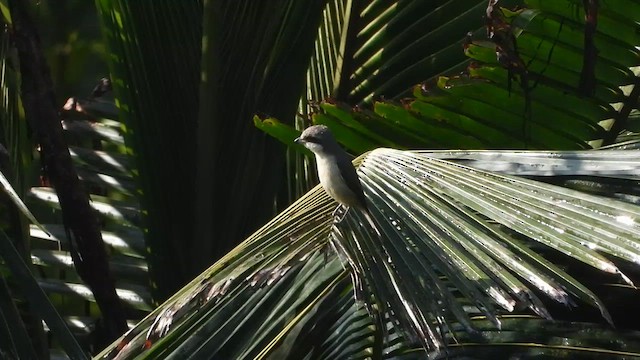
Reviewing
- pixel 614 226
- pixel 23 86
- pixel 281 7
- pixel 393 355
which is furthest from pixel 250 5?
pixel 614 226

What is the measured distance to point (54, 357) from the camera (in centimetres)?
356

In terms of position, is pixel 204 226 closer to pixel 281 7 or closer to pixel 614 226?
pixel 281 7

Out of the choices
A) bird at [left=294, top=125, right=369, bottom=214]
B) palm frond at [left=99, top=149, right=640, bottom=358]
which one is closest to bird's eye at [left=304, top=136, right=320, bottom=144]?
bird at [left=294, top=125, right=369, bottom=214]

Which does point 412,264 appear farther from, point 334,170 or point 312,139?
point 312,139

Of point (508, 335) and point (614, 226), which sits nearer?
point (614, 226)

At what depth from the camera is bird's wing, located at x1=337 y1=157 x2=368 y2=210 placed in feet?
6.59

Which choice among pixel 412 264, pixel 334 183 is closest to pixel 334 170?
pixel 334 183

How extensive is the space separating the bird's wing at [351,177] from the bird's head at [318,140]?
0.29 ft

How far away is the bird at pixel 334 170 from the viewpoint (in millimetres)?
2029

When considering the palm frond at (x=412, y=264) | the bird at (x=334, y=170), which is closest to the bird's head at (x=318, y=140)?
the bird at (x=334, y=170)

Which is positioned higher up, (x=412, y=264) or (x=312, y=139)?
(x=312, y=139)

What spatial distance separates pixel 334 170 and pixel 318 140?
0.18 metres

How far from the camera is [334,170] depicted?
2.23 m

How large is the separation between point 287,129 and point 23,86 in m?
0.60
